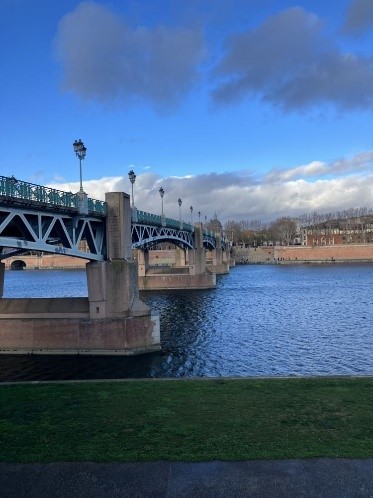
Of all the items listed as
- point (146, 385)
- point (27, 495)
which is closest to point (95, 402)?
point (146, 385)

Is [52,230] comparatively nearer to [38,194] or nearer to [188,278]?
[38,194]

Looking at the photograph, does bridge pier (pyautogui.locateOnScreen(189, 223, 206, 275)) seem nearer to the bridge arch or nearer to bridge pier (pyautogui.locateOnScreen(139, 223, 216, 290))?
bridge pier (pyautogui.locateOnScreen(139, 223, 216, 290))

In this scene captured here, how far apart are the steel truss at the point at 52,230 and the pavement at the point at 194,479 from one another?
1386 cm

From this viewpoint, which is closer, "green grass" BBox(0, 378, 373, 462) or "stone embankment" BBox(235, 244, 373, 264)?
"green grass" BBox(0, 378, 373, 462)

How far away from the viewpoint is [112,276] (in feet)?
90.6

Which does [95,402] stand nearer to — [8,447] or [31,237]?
[8,447]

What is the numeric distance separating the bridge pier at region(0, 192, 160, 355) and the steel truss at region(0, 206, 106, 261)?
1.03 m

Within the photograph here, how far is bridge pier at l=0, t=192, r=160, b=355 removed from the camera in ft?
86.6

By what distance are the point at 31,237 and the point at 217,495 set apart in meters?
18.0

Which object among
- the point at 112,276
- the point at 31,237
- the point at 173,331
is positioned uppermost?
the point at 31,237

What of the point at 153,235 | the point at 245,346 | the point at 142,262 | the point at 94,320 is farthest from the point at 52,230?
the point at 142,262

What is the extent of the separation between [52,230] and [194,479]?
68.0ft

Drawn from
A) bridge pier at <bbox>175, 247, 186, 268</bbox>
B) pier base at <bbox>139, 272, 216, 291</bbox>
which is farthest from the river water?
bridge pier at <bbox>175, 247, 186, 268</bbox>

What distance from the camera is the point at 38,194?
887 inches
